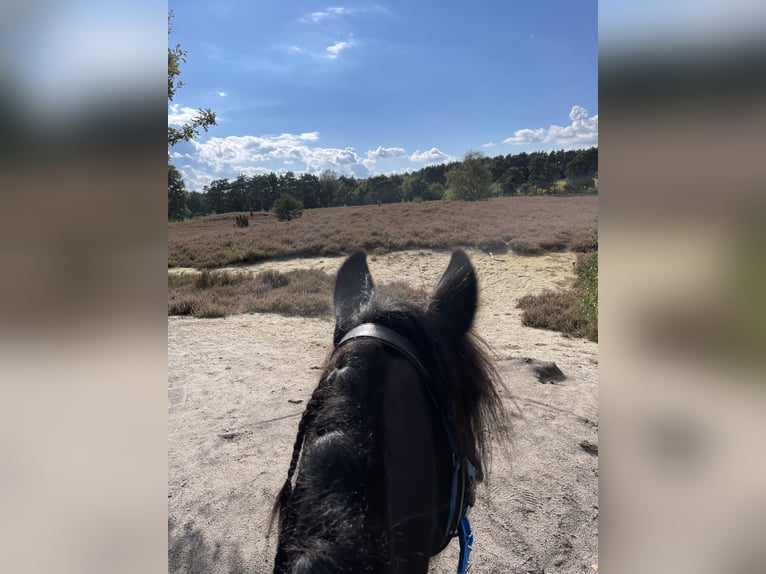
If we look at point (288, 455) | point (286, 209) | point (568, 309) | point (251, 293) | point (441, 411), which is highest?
point (286, 209)

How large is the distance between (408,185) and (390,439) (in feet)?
96.6

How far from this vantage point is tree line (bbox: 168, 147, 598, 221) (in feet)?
70.5

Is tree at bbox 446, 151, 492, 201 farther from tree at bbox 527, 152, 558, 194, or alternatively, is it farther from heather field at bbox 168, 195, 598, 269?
heather field at bbox 168, 195, 598, 269

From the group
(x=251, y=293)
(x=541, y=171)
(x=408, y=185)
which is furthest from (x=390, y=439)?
(x=408, y=185)

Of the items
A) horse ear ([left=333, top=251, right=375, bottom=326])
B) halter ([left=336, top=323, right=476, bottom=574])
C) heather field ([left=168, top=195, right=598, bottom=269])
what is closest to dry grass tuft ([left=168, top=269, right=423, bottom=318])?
heather field ([left=168, top=195, right=598, bottom=269])

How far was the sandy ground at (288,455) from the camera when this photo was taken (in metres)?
2.11

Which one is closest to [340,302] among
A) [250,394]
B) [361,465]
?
[361,465]

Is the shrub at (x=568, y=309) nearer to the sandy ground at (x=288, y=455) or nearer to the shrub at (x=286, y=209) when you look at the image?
the sandy ground at (x=288, y=455)

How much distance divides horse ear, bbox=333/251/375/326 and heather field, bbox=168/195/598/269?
8793 millimetres

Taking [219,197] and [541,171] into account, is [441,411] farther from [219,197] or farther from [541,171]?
[541,171]

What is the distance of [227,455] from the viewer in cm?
301

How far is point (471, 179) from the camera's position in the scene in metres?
26.4
